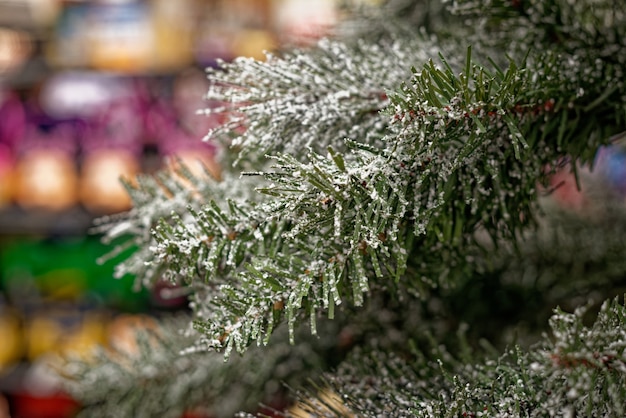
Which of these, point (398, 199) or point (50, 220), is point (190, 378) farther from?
point (50, 220)

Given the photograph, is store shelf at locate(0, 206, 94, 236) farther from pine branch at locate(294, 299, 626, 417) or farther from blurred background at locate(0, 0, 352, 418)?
pine branch at locate(294, 299, 626, 417)

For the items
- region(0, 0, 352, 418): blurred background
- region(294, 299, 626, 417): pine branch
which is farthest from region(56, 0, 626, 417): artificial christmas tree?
region(0, 0, 352, 418): blurred background

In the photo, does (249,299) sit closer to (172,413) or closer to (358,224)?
(358,224)

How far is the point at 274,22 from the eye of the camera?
1.82 metres

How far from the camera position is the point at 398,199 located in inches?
11.2

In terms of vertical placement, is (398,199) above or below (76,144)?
below

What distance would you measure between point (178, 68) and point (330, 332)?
1223mm

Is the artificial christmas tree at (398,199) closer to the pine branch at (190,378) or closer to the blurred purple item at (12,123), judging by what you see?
the pine branch at (190,378)

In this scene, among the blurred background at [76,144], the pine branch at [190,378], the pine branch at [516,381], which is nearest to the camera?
the pine branch at [516,381]

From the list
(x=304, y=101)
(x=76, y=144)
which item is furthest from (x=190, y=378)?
(x=76, y=144)

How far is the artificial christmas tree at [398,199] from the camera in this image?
27 cm

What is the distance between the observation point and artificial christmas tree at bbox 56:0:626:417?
0.89 feet

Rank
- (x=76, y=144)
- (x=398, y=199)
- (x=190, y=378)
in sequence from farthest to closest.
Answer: (x=76, y=144) < (x=190, y=378) < (x=398, y=199)

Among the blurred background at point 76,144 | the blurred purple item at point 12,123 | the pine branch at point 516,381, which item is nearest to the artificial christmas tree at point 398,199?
the pine branch at point 516,381
